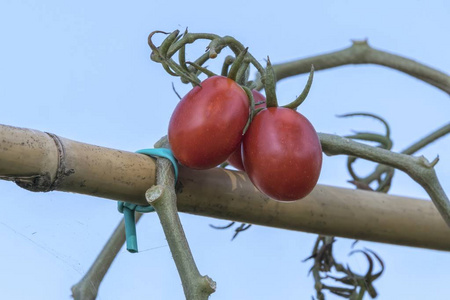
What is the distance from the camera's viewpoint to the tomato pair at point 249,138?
0.89 meters

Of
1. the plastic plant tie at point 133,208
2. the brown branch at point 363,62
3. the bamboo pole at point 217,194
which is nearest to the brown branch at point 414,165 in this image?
the bamboo pole at point 217,194

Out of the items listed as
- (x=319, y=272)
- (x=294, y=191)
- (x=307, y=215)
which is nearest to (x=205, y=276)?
(x=294, y=191)

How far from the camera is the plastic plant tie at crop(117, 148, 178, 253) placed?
36.8 inches

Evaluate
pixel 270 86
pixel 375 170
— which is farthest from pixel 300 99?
pixel 375 170

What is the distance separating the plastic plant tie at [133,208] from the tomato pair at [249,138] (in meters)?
0.03

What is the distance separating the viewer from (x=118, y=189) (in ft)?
3.03

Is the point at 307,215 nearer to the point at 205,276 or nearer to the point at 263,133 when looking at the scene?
the point at 263,133

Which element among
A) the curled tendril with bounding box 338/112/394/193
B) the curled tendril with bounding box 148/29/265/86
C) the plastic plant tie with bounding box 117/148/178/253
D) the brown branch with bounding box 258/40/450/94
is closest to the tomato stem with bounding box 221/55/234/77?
the curled tendril with bounding box 148/29/265/86

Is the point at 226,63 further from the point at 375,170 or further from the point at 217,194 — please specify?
the point at 375,170

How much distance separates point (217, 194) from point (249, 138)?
117mm

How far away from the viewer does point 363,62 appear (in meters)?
1.49

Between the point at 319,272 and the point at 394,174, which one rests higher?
the point at 394,174

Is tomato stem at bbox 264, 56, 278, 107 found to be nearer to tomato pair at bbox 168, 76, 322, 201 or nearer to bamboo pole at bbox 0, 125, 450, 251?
tomato pair at bbox 168, 76, 322, 201

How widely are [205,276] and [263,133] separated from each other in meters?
0.19
